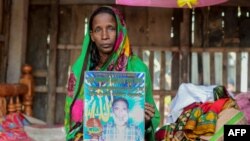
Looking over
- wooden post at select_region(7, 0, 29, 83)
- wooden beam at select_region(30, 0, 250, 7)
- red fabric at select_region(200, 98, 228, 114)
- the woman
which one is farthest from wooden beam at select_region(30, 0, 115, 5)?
the woman

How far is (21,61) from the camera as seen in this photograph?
4.32 m

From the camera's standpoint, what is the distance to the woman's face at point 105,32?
2.00m

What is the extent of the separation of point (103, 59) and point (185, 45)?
94.2 inches

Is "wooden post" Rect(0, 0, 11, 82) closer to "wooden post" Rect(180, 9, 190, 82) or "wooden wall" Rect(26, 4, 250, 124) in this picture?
"wooden wall" Rect(26, 4, 250, 124)

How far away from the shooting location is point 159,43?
14.6 feet

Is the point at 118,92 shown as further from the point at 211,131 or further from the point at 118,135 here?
the point at 211,131

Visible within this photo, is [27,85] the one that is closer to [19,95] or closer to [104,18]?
[19,95]

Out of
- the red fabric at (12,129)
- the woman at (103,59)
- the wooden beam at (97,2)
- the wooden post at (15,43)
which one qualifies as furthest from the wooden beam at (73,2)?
the woman at (103,59)

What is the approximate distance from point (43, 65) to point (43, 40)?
0.25m

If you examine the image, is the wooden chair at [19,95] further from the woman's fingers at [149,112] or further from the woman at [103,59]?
the woman's fingers at [149,112]

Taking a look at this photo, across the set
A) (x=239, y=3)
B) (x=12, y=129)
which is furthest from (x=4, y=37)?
(x=239, y=3)

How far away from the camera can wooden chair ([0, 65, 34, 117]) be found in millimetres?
3686

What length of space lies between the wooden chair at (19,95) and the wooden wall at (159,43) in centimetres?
27

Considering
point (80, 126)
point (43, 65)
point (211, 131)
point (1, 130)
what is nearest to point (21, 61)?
point (43, 65)
